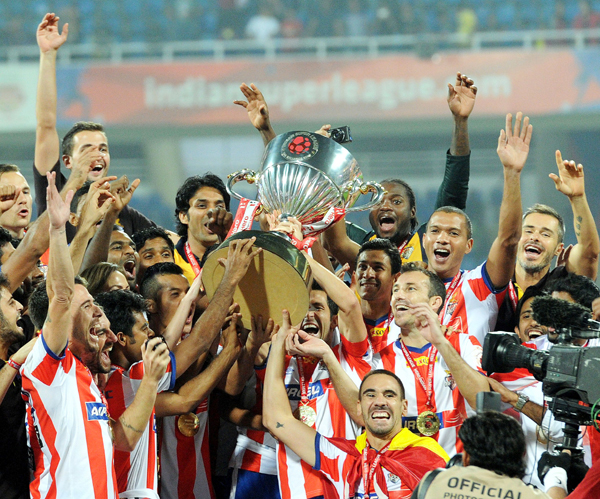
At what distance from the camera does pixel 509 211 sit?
3740 mm

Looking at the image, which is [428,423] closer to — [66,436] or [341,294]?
[341,294]

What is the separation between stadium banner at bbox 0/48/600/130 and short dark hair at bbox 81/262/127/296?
Result: 12.2 m

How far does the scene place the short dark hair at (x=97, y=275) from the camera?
3703 millimetres

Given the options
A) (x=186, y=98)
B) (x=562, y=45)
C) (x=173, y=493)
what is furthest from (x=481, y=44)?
(x=173, y=493)

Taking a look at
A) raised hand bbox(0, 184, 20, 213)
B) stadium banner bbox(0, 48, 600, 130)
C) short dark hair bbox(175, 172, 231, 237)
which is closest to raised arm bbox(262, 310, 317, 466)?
short dark hair bbox(175, 172, 231, 237)

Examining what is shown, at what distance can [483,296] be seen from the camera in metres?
3.89

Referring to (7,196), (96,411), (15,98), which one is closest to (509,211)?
(96,411)

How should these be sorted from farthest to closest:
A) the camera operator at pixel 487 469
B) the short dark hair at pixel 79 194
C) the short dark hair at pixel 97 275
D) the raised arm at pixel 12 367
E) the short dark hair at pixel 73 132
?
the short dark hair at pixel 73 132, the short dark hair at pixel 79 194, the short dark hair at pixel 97 275, the raised arm at pixel 12 367, the camera operator at pixel 487 469

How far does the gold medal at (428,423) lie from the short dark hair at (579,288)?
889mm

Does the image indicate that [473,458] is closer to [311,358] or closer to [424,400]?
[424,400]

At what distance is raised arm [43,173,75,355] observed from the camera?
283 centimetres

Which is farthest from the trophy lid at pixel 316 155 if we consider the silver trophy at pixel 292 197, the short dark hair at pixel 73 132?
the short dark hair at pixel 73 132

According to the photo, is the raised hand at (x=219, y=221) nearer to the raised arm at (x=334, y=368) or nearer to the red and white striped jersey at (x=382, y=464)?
the raised arm at (x=334, y=368)

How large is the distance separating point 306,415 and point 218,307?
61 centimetres
